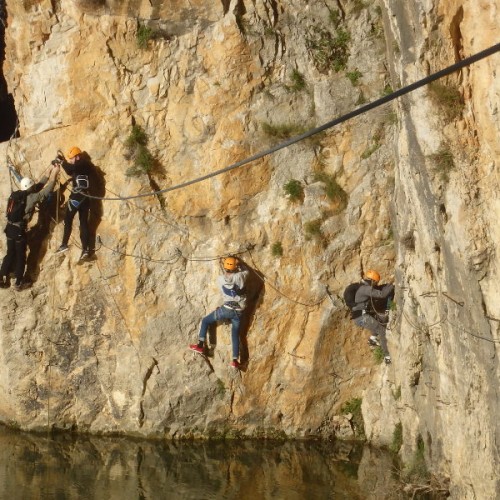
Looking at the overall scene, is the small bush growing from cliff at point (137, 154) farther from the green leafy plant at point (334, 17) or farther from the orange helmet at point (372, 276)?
the orange helmet at point (372, 276)

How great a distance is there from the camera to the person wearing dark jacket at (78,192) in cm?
1193

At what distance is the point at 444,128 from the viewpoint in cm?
905

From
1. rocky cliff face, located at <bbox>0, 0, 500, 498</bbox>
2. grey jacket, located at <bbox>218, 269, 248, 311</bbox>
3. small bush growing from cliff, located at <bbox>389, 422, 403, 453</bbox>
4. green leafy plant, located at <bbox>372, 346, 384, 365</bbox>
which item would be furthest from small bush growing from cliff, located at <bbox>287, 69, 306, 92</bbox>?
small bush growing from cliff, located at <bbox>389, 422, 403, 453</bbox>

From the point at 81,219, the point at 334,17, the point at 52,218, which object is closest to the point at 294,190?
the point at 334,17

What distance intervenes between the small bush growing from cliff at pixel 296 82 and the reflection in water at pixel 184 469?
5870mm

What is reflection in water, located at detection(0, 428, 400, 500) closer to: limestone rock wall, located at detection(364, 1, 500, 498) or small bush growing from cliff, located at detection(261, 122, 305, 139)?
limestone rock wall, located at detection(364, 1, 500, 498)

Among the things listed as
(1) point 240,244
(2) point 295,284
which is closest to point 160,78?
(1) point 240,244

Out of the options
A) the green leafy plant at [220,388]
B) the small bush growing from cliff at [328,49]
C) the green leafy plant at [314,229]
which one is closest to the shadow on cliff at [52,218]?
the green leafy plant at [220,388]

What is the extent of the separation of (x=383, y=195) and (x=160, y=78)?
4095 mm

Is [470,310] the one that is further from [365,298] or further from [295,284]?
[295,284]

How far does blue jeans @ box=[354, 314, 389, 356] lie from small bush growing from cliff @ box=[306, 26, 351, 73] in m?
4.02

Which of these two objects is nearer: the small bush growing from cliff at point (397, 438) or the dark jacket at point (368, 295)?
the dark jacket at point (368, 295)

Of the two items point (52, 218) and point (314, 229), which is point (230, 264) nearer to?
point (314, 229)

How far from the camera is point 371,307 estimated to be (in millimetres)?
11914
